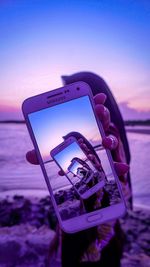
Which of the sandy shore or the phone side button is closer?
the phone side button

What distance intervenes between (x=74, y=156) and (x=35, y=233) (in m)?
0.44

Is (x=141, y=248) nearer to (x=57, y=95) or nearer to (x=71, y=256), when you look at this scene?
(x=71, y=256)

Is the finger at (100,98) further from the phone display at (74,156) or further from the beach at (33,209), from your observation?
the beach at (33,209)

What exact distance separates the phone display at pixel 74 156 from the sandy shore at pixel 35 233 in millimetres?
353

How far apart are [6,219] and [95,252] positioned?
0.31m

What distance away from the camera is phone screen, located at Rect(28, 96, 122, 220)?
503 millimetres

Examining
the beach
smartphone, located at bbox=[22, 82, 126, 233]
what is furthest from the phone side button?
the beach

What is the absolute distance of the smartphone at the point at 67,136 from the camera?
501 mm

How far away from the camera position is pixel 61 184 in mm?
511

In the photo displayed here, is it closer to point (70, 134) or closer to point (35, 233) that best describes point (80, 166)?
point (70, 134)

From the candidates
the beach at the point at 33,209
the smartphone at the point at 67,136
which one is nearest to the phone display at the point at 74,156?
the smartphone at the point at 67,136

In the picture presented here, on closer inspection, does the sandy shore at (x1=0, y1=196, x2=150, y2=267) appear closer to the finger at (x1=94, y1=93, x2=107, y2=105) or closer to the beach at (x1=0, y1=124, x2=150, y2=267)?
the beach at (x1=0, y1=124, x2=150, y2=267)

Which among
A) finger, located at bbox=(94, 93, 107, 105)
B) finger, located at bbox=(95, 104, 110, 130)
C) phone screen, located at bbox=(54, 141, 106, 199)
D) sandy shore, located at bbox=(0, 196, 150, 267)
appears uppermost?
finger, located at bbox=(94, 93, 107, 105)

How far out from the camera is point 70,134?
0.51 m
